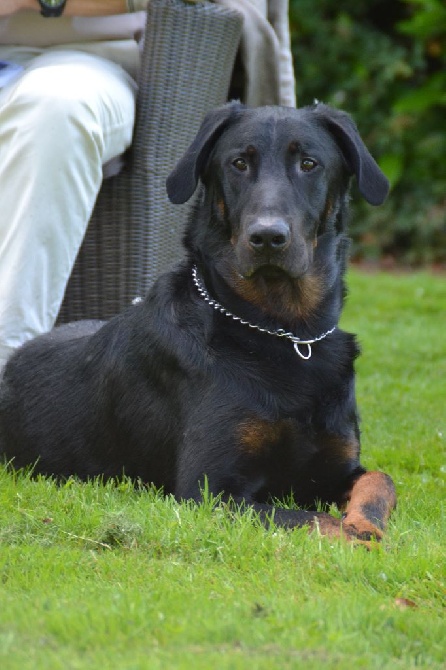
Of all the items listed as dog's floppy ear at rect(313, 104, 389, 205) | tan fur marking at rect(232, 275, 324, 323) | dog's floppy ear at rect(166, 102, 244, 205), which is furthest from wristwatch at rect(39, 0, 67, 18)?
tan fur marking at rect(232, 275, 324, 323)

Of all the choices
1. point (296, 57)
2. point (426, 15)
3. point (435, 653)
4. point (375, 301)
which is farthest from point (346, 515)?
point (296, 57)

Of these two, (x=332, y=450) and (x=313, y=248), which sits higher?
(x=313, y=248)

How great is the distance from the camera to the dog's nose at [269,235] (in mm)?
3449

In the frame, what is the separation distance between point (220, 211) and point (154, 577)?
149 centimetres

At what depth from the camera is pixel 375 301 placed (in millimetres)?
8109

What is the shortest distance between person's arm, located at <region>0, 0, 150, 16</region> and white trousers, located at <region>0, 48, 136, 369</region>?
402 millimetres

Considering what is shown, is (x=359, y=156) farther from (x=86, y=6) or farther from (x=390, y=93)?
(x=390, y=93)

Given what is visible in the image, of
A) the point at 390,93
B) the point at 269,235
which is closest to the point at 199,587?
the point at 269,235

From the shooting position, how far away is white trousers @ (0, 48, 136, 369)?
4.41 meters

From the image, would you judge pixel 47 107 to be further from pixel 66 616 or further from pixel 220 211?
pixel 66 616

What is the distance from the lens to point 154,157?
5.01 metres

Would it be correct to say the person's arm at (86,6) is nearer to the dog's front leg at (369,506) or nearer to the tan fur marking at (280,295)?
the tan fur marking at (280,295)

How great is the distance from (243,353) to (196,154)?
2.39ft

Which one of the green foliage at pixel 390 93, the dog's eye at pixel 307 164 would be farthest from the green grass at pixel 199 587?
the green foliage at pixel 390 93
